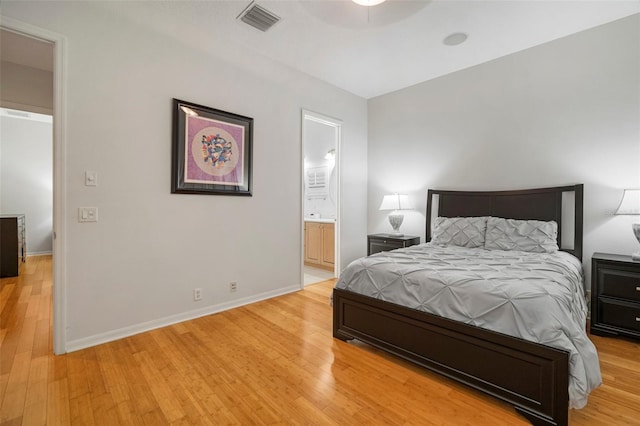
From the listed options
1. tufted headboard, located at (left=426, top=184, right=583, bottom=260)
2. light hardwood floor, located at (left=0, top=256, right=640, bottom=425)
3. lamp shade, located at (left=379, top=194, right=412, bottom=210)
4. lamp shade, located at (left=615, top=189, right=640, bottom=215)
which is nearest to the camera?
light hardwood floor, located at (left=0, top=256, right=640, bottom=425)

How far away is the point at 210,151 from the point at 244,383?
2200mm

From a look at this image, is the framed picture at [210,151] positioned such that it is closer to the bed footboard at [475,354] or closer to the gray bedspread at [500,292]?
the gray bedspread at [500,292]

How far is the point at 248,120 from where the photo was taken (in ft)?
10.8

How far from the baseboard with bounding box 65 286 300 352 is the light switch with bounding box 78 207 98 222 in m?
0.95

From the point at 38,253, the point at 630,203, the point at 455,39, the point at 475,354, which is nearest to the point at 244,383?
the point at 475,354

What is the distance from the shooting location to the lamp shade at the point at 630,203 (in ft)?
8.19

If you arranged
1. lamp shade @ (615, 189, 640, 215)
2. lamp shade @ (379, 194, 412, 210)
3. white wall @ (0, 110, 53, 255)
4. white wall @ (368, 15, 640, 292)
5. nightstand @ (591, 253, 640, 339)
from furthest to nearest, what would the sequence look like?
white wall @ (0, 110, 53, 255) < lamp shade @ (379, 194, 412, 210) < white wall @ (368, 15, 640, 292) < lamp shade @ (615, 189, 640, 215) < nightstand @ (591, 253, 640, 339)

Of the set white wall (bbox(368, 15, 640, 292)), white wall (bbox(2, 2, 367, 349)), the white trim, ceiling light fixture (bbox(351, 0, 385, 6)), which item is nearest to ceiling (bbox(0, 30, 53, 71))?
the white trim

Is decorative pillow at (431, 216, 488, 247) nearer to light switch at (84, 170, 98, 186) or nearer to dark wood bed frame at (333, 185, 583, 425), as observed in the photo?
dark wood bed frame at (333, 185, 583, 425)

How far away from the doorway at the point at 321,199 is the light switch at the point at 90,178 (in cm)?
244

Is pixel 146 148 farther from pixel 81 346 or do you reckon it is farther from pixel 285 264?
pixel 285 264

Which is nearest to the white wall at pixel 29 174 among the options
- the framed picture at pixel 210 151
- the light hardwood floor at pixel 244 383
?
the light hardwood floor at pixel 244 383

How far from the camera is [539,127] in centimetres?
323

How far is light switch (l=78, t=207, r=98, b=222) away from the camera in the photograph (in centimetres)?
228
